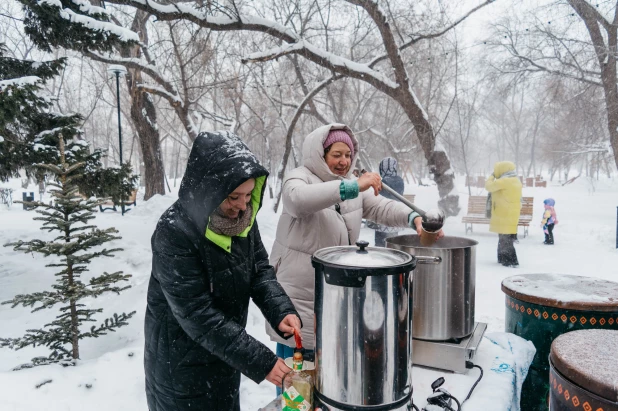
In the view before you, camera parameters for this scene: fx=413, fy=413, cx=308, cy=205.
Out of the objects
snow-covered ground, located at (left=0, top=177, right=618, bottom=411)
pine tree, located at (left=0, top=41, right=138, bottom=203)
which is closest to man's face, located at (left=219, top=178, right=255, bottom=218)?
snow-covered ground, located at (left=0, top=177, right=618, bottom=411)

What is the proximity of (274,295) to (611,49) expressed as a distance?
41.1 ft

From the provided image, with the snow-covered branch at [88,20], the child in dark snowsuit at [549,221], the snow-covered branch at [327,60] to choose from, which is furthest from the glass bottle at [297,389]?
the child in dark snowsuit at [549,221]

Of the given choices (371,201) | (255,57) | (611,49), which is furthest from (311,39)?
(371,201)

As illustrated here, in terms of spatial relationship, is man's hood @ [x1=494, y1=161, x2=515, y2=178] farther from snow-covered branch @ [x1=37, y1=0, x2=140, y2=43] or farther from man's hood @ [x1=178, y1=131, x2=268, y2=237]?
man's hood @ [x1=178, y1=131, x2=268, y2=237]

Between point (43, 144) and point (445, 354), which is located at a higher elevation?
point (43, 144)

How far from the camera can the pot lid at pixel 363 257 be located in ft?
4.29

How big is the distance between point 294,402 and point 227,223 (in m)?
0.70

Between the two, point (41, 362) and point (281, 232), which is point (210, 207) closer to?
point (281, 232)

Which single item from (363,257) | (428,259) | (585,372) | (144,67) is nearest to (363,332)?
(363,257)

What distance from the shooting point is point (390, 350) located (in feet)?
4.26

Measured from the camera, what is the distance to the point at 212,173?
4.96ft

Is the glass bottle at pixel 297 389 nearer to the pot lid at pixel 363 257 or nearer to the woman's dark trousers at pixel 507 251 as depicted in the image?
the pot lid at pixel 363 257

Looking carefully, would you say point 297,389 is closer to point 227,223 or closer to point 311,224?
point 227,223

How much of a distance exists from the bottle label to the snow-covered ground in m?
0.70
